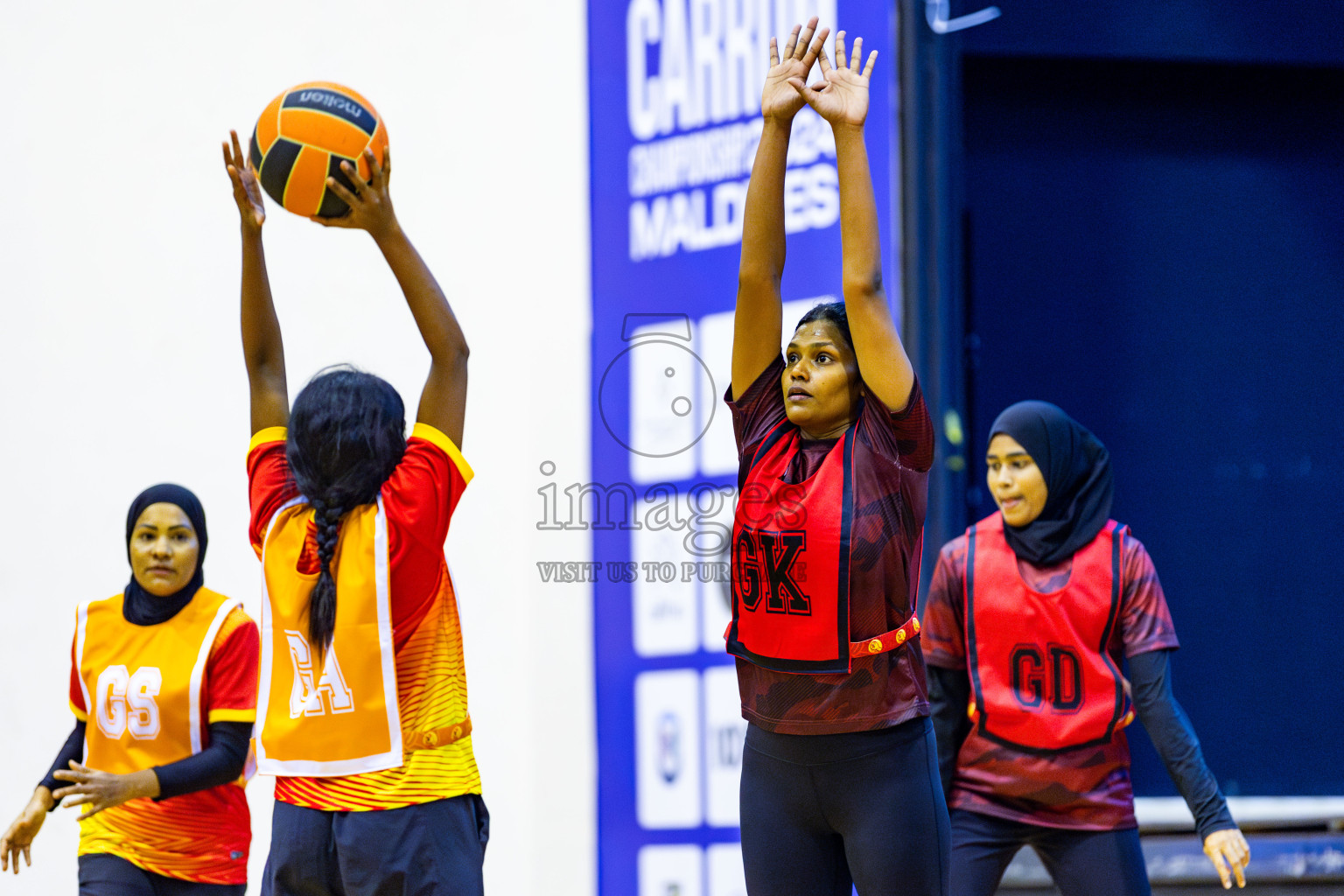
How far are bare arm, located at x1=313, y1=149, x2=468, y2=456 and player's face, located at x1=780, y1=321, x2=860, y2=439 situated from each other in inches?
25.8

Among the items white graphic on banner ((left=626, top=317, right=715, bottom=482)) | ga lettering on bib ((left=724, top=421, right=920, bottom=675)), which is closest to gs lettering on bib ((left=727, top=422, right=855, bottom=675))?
ga lettering on bib ((left=724, top=421, right=920, bottom=675))

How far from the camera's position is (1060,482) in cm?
367

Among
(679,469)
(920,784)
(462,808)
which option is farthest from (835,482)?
(679,469)

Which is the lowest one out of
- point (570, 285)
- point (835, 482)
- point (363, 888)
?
point (363, 888)

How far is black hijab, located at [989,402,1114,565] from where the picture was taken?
360 cm

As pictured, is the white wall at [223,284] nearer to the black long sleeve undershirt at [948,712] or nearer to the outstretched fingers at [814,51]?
the black long sleeve undershirt at [948,712]

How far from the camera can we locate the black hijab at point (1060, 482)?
3602mm

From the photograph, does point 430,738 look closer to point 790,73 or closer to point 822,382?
point 822,382

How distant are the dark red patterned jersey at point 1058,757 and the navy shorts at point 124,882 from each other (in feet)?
6.91

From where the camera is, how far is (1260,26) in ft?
18.6

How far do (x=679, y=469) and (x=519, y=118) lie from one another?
176 centimetres

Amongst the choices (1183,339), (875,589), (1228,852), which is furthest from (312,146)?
(1183,339)

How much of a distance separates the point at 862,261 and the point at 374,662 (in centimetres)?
119

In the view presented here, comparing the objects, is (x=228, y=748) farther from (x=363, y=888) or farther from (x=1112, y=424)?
(x=1112, y=424)
